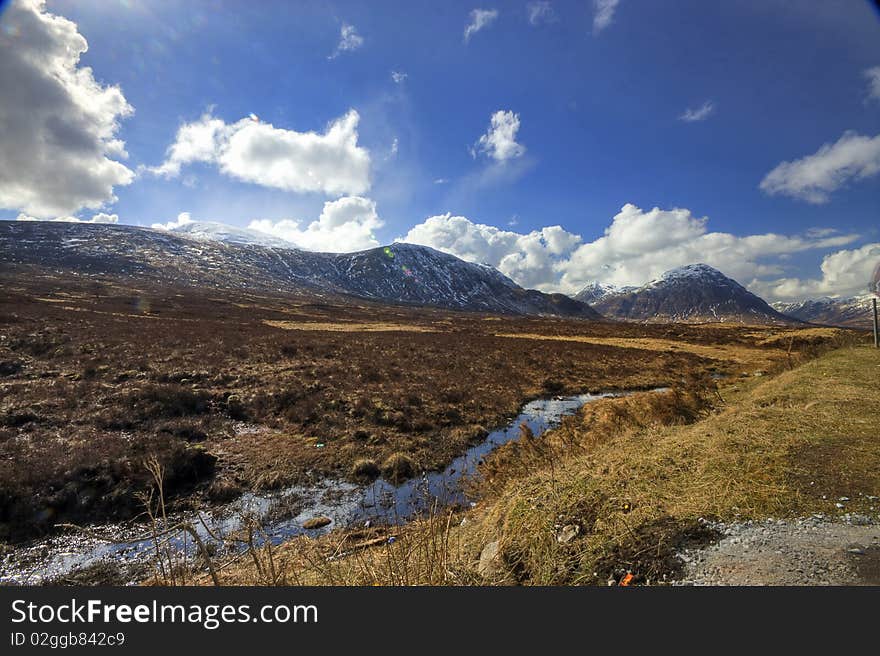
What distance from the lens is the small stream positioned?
645 centimetres

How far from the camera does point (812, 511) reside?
13.4ft

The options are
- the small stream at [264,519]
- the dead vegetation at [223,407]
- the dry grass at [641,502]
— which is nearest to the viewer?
the dry grass at [641,502]

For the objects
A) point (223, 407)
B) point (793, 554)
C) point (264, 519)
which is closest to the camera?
point (793, 554)

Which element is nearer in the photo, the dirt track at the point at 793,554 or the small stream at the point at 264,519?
the dirt track at the point at 793,554

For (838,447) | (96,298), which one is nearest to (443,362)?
(838,447)

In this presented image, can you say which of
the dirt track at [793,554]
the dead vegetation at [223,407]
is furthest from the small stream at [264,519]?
the dirt track at [793,554]

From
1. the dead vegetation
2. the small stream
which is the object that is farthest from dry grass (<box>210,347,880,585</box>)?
the dead vegetation

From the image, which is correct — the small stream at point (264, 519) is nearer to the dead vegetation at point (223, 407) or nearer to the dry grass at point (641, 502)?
the dead vegetation at point (223, 407)

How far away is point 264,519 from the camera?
26.8ft

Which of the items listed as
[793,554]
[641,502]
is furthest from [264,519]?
[793,554]

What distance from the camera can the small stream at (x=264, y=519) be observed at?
6.45 m

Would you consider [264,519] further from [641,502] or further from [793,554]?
[793,554]

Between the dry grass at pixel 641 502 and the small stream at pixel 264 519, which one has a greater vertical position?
the dry grass at pixel 641 502

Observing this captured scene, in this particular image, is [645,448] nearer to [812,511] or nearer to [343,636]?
[812,511]
